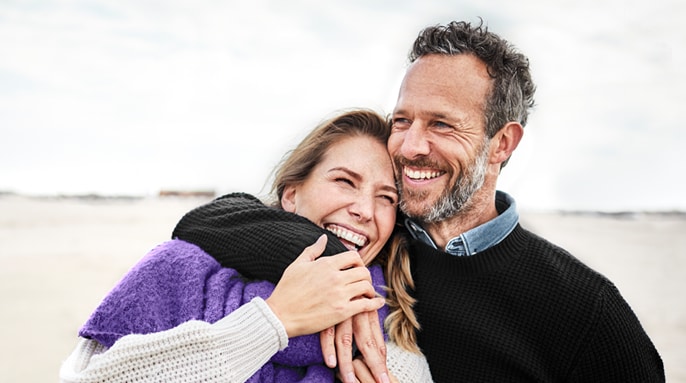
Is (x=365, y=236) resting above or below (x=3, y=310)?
above

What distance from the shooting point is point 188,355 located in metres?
1.62

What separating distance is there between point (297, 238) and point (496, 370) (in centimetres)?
98

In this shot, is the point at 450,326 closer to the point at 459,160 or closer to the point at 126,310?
the point at 459,160

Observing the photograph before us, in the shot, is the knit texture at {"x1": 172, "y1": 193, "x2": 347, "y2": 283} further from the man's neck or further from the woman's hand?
the man's neck

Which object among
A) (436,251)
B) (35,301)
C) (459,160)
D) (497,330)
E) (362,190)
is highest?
(459,160)

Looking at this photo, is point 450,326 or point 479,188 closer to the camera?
point 450,326

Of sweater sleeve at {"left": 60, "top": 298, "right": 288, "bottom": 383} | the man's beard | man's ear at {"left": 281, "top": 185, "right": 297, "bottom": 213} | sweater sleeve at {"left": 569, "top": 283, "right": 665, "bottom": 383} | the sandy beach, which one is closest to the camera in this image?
sweater sleeve at {"left": 60, "top": 298, "right": 288, "bottom": 383}

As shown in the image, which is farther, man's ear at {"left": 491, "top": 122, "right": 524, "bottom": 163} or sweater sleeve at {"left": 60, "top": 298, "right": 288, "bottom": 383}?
man's ear at {"left": 491, "top": 122, "right": 524, "bottom": 163}

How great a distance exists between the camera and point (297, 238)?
6.77 feet

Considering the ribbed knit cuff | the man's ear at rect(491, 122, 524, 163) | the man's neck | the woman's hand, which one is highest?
the man's ear at rect(491, 122, 524, 163)

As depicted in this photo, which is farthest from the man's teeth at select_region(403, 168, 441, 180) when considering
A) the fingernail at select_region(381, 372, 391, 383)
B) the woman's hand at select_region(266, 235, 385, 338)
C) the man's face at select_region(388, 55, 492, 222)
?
the fingernail at select_region(381, 372, 391, 383)

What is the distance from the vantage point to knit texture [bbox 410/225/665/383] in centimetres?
213

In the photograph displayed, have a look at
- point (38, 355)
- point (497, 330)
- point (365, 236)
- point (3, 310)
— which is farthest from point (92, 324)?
point (3, 310)

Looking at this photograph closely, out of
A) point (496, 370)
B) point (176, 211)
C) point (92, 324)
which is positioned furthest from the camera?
point (176, 211)
